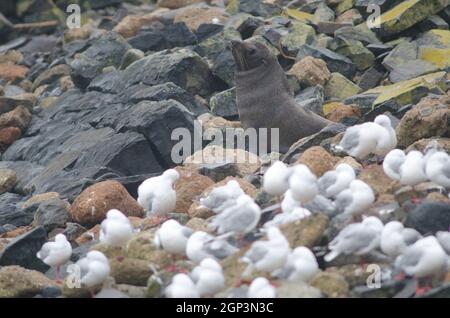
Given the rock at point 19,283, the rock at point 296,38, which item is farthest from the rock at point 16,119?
the rock at point 19,283

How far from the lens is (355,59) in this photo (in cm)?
1617

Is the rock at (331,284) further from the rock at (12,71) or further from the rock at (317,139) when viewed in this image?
the rock at (12,71)

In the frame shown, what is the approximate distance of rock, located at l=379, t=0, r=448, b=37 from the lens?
16359 mm

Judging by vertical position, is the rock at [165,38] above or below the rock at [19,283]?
below

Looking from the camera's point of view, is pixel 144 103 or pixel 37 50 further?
pixel 37 50

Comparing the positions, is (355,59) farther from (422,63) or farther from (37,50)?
(37,50)

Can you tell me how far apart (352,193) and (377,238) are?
569mm

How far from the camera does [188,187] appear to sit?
10633 millimetres

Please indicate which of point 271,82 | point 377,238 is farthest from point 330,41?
point 377,238

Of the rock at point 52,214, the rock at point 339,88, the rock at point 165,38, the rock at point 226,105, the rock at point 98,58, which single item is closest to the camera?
the rock at point 52,214

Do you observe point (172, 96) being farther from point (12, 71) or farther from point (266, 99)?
point (12, 71)

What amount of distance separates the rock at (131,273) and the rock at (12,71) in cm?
1209

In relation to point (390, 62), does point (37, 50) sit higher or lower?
lower

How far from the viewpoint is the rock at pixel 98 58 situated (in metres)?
17.3
